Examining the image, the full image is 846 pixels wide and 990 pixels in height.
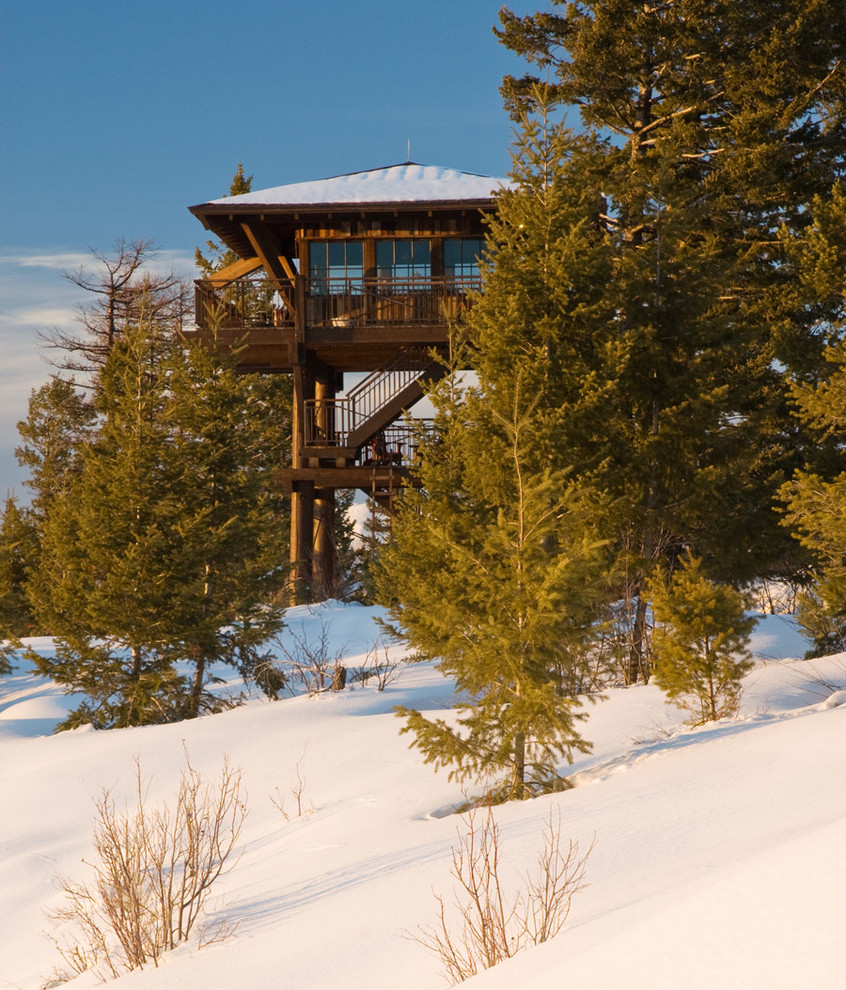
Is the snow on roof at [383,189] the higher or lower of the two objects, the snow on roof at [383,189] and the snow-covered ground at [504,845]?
the higher

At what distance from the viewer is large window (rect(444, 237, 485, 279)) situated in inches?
993

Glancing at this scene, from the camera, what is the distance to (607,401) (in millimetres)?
12500

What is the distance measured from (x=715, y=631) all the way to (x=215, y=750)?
224 inches

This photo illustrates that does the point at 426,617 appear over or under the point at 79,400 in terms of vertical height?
under

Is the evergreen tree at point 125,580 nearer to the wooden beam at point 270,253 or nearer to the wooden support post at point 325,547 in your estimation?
the wooden beam at point 270,253

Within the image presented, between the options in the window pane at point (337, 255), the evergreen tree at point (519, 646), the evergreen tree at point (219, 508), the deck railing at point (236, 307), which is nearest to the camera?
the evergreen tree at point (519, 646)

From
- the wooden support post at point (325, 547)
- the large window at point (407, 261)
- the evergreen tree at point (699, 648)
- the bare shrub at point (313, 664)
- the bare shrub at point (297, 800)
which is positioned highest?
the large window at point (407, 261)

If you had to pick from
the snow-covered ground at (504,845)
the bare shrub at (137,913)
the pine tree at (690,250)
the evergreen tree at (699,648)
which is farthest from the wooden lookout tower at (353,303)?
the bare shrub at (137,913)

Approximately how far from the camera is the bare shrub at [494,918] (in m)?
4.29

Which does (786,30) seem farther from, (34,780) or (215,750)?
(34,780)

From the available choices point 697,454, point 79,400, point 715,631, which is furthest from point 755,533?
point 79,400

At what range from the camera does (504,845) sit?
19.5 ft

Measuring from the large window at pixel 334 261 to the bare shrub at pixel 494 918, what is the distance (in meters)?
21.8

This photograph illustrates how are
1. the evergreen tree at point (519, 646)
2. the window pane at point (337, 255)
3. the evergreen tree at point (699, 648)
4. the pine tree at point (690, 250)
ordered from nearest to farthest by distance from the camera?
the evergreen tree at point (519, 646) < the evergreen tree at point (699, 648) < the pine tree at point (690, 250) < the window pane at point (337, 255)
